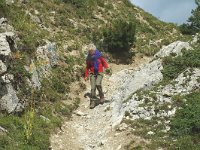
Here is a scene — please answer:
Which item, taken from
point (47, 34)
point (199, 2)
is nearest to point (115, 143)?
point (47, 34)

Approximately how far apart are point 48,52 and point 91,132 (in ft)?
17.0

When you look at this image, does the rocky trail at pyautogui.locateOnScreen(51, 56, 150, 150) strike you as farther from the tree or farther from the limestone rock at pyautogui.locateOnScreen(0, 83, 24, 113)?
the tree

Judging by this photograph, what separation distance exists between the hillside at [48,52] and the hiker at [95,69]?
863 millimetres

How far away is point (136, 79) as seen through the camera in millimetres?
17047

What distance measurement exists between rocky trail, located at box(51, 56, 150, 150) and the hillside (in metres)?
0.35

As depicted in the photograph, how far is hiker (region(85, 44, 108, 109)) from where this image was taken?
55.0 feet

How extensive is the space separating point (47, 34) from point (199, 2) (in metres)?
11.1

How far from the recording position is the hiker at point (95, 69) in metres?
16.8

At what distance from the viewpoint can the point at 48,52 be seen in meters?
18.4

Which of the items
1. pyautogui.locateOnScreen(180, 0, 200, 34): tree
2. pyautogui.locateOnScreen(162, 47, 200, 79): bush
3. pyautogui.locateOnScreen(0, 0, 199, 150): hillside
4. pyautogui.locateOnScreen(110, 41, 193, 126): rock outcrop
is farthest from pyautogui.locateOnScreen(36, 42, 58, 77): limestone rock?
pyautogui.locateOnScreen(180, 0, 200, 34): tree

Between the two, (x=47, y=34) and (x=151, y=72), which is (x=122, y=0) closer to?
(x=47, y=34)

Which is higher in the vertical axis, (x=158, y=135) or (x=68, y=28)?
(x=68, y=28)

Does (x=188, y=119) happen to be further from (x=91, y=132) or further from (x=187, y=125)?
(x=91, y=132)

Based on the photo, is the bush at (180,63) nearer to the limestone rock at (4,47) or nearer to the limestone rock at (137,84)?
the limestone rock at (137,84)
